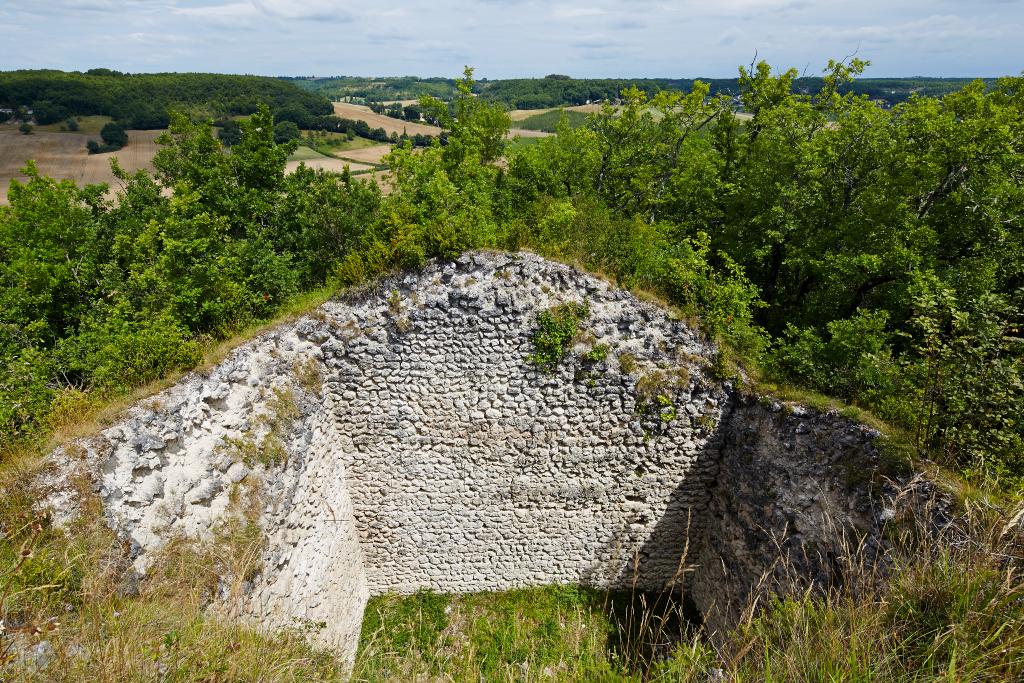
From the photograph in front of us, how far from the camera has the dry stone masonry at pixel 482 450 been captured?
7.73 m

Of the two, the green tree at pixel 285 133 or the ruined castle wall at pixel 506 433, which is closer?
the ruined castle wall at pixel 506 433

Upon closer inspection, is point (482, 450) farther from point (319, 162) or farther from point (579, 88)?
point (579, 88)

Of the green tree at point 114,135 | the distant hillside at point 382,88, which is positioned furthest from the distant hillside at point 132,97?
the distant hillside at point 382,88

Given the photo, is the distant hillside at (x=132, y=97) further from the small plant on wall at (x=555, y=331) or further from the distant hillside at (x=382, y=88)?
the distant hillside at (x=382, y=88)

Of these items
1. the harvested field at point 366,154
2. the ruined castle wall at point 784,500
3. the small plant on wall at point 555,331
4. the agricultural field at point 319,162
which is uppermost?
the harvested field at point 366,154

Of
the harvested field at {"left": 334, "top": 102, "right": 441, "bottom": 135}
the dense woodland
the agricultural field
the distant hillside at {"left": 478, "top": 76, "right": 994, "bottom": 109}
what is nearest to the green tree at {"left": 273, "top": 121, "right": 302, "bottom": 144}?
the agricultural field

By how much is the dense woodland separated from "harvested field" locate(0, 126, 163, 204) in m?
12.6

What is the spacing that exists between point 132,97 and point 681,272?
45.6m

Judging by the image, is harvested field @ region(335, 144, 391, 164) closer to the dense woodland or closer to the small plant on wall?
the dense woodland

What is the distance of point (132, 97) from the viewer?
122 feet

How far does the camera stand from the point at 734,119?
1566cm

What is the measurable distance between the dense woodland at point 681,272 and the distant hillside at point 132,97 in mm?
18060

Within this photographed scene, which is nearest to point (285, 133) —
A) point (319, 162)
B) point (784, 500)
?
point (319, 162)

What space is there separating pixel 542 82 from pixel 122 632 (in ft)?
325
